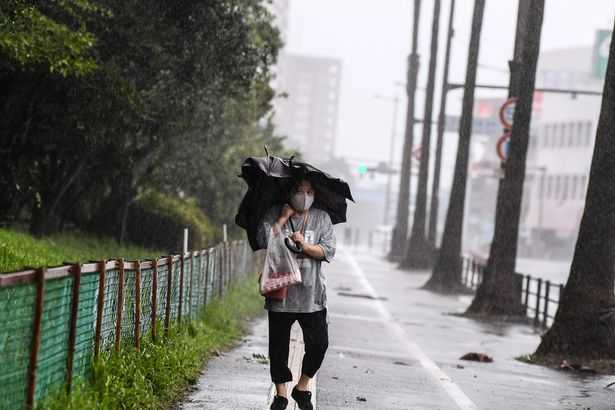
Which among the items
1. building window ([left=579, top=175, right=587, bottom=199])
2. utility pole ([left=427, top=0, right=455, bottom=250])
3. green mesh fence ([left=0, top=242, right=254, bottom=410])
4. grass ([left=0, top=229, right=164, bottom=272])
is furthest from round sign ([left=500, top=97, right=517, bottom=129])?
building window ([left=579, top=175, right=587, bottom=199])

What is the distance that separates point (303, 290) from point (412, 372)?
Result: 20.2 feet

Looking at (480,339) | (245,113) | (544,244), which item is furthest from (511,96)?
(544,244)

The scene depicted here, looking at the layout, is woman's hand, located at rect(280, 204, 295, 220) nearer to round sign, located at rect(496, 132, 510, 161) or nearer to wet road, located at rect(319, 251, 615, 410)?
wet road, located at rect(319, 251, 615, 410)

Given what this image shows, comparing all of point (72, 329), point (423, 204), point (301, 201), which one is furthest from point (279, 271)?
point (423, 204)

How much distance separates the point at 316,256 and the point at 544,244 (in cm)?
11502

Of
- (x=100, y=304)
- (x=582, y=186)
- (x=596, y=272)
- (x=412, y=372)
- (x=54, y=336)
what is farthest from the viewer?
(x=582, y=186)

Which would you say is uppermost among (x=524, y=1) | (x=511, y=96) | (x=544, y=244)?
(x=524, y=1)

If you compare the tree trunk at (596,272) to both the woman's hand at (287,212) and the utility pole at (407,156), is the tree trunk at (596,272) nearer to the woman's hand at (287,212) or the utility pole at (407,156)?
the woman's hand at (287,212)

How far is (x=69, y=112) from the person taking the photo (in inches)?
1006

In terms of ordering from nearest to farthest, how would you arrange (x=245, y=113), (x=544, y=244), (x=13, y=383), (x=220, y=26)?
(x=13, y=383)
(x=220, y=26)
(x=245, y=113)
(x=544, y=244)

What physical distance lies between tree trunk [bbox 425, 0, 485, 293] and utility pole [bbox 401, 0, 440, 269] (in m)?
13.9

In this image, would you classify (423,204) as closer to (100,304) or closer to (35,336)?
(100,304)

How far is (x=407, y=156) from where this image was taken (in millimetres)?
68000

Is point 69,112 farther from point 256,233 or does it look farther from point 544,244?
point 544,244
